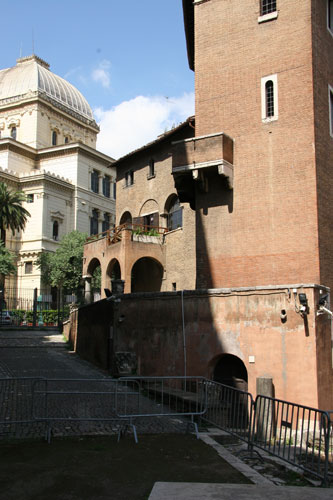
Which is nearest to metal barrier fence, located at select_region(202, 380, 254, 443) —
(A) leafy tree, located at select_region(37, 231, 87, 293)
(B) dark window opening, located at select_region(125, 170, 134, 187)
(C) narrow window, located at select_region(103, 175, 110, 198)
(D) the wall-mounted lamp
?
(D) the wall-mounted lamp

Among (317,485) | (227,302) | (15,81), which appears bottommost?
(317,485)

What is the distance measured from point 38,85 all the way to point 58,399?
60014 mm

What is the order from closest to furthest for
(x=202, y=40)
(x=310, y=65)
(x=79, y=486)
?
(x=79, y=486) → (x=310, y=65) → (x=202, y=40)

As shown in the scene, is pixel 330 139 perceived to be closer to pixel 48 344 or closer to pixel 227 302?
pixel 227 302

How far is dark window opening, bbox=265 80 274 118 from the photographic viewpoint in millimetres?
18234

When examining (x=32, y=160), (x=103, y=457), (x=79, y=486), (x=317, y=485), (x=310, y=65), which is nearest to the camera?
(x=79, y=486)

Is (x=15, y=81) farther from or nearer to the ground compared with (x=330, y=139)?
farther from the ground

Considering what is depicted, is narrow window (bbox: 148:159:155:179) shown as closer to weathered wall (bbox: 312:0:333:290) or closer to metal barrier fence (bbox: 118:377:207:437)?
weathered wall (bbox: 312:0:333:290)

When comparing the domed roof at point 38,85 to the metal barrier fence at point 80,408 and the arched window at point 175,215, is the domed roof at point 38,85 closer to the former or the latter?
the arched window at point 175,215

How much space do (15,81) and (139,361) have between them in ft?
195

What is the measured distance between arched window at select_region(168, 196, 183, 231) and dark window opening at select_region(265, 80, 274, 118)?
1179 centimetres

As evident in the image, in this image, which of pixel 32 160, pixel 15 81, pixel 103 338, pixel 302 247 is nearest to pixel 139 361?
pixel 103 338

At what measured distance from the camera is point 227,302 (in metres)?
16.3

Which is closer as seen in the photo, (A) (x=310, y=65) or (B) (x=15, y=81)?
(A) (x=310, y=65)
